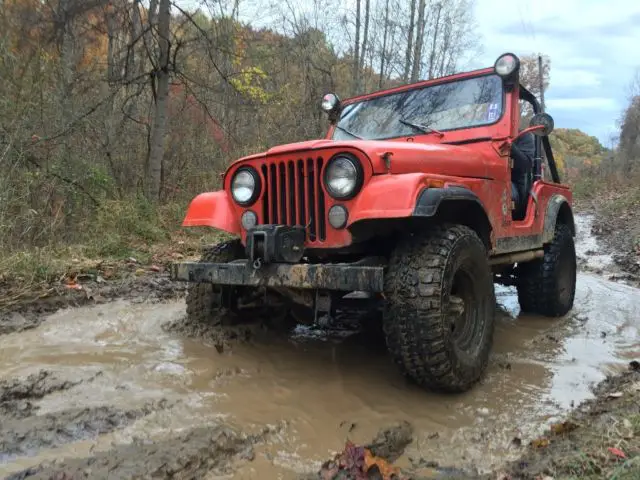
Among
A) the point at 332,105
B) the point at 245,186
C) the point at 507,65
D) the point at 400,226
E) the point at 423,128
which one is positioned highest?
the point at 507,65

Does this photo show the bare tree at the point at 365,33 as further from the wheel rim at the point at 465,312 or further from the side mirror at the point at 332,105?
the wheel rim at the point at 465,312

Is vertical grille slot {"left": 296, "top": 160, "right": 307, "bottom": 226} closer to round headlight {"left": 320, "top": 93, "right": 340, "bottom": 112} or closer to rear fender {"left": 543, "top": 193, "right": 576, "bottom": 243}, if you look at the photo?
round headlight {"left": 320, "top": 93, "right": 340, "bottom": 112}

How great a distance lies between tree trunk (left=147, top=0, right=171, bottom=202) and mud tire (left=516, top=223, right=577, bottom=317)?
19.3ft

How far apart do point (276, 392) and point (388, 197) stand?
117 centimetres

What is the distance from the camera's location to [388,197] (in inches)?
102

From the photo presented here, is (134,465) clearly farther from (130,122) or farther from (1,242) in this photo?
(130,122)

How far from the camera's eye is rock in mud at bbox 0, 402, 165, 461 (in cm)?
208

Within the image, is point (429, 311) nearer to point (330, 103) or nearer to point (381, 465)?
point (381, 465)

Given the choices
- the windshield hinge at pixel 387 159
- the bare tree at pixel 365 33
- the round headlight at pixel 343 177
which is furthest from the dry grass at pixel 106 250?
the bare tree at pixel 365 33

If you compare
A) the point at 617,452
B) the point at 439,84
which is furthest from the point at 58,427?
the point at 439,84

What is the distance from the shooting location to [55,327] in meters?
3.73

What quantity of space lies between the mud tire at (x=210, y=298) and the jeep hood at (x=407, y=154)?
2.32 ft

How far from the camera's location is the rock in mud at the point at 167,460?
189 cm

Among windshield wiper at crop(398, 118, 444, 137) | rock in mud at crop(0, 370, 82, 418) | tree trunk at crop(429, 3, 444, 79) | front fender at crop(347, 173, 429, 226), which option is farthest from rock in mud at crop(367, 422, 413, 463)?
tree trunk at crop(429, 3, 444, 79)
